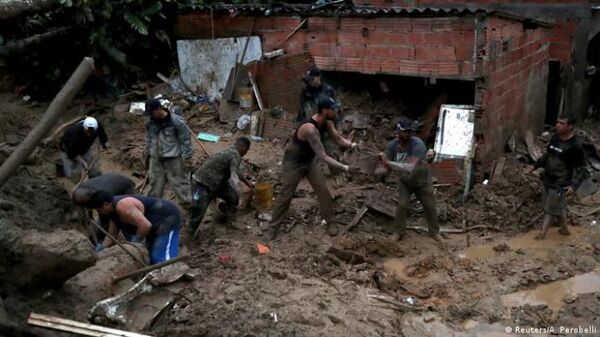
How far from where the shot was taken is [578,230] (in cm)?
878

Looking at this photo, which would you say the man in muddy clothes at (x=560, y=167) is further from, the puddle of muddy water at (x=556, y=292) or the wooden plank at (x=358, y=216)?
→ the wooden plank at (x=358, y=216)

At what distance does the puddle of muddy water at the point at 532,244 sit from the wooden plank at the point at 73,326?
189 inches

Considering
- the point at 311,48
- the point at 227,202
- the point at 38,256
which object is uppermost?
the point at 311,48

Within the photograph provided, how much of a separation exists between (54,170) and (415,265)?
21.7ft

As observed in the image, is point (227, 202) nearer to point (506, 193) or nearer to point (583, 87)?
point (506, 193)

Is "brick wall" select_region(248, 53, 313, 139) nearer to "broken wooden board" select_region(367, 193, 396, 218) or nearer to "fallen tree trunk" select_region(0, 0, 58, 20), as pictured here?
"broken wooden board" select_region(367, 193, 396, 218)

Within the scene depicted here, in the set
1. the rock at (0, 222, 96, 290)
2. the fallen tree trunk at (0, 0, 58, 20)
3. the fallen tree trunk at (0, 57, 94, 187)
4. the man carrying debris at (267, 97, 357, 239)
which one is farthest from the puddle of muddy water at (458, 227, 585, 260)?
the fallen tree trunk at (0, 0, 58, 20)

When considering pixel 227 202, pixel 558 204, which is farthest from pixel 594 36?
pixel 227 202

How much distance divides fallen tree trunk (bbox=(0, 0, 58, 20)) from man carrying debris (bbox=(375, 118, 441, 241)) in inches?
298

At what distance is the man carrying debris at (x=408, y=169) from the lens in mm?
7890

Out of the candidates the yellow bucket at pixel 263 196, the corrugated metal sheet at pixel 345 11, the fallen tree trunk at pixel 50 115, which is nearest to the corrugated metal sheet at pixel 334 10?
the corrugated metal sheet at pixel 345 11

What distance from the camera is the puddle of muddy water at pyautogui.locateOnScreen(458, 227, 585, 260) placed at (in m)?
8.23

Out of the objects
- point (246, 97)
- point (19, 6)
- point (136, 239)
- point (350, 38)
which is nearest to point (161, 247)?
point (136, 239)

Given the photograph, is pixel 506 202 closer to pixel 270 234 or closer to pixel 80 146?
pixel 270 234
